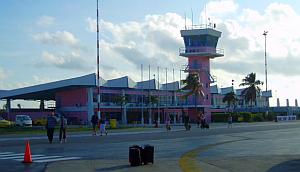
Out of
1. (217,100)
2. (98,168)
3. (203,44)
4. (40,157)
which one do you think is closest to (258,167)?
(98,168)

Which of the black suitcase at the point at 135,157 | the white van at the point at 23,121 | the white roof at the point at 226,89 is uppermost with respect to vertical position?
the white roof at the point at 226,89

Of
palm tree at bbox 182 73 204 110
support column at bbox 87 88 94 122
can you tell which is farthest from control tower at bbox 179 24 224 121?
support column at bbox 87 88 94 122

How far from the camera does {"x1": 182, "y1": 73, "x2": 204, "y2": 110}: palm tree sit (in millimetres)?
80500

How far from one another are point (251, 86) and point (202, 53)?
24530 millimetres

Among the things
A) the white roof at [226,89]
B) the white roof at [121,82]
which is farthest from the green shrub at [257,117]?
the white roof at [226,89]

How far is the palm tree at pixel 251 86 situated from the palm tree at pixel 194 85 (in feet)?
70.4

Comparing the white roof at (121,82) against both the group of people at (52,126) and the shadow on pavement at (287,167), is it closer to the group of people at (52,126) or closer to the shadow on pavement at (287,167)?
the group of people at (52,126)

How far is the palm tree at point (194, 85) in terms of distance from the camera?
264ft

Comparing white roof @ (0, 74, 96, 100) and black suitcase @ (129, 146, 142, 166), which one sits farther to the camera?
white roof @ (0, 74, 96, 100)

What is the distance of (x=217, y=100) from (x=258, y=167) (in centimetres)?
9434

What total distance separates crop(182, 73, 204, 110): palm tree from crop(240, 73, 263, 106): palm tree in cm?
2147

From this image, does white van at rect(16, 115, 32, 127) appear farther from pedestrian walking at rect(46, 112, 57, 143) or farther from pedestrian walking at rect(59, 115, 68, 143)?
pedestrian walking at rect(46, 112, 57, 143)

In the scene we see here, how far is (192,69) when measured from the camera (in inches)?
3233

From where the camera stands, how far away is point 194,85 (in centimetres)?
8038
